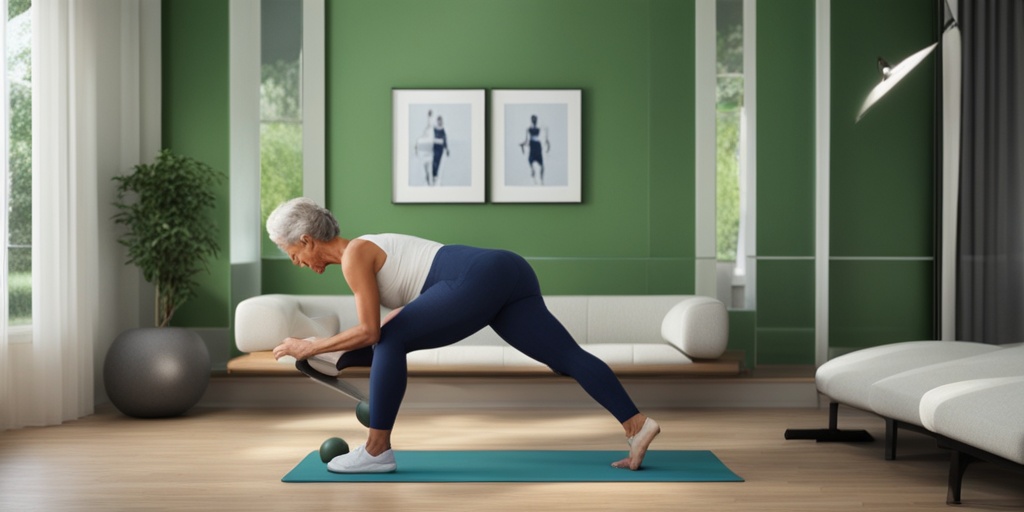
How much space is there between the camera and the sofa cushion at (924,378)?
Answer: 361cm

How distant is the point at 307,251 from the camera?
3701mm

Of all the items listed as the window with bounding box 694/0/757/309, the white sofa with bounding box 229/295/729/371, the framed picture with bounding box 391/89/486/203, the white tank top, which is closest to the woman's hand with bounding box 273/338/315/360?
the white tank top

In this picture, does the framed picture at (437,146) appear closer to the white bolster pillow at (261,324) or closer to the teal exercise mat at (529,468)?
the white bolster pillow at (261,324)

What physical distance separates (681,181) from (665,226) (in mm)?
298

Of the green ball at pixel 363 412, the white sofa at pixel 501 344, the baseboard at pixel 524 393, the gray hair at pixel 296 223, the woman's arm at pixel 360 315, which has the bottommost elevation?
the baseboard at pixel 524 393

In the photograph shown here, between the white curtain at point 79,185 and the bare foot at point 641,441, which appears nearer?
the bare foot at point 641,441

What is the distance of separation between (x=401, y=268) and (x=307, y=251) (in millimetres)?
354

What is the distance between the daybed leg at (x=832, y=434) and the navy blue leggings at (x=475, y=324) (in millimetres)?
1279

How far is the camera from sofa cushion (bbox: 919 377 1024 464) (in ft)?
9.64

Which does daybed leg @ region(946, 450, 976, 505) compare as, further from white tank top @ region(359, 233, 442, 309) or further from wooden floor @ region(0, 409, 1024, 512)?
white tank top @ region(359, 233, 442, 309)

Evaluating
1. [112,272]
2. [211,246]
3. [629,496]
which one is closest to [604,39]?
[211,246]

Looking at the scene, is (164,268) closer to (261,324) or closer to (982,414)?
(261,324)

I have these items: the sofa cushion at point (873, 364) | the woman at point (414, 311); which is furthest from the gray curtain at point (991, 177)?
the woman at point (414, 311)

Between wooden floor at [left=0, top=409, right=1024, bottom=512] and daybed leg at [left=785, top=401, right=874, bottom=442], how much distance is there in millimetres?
74
